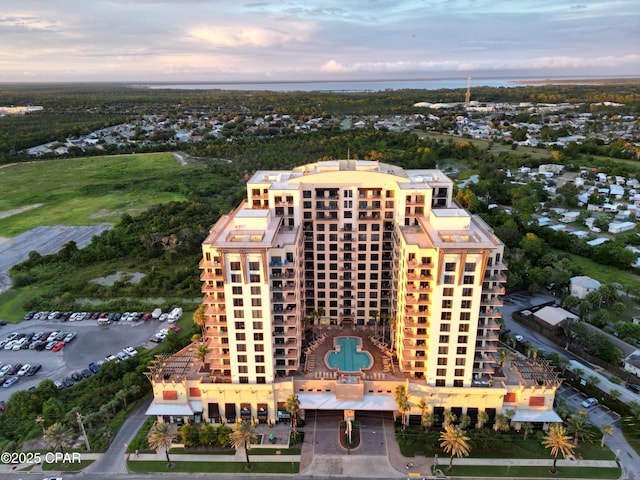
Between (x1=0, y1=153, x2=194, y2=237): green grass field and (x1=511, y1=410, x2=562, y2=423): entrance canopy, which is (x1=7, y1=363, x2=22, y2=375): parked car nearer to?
(x1=511, y1=410, x2=562, y2=423): entrance canopy

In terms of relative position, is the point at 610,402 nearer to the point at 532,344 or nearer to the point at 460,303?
the point at 532,344

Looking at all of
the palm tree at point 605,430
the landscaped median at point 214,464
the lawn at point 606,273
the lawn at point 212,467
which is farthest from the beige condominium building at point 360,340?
the lawn at point 606,273

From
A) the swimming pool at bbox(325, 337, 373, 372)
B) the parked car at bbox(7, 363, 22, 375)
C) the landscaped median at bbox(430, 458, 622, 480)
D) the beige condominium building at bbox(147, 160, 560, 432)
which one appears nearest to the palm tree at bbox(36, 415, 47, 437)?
the beige condominium building at bbox(147, 160, 560, 432)

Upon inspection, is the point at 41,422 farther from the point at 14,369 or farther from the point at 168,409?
the point at 14,369

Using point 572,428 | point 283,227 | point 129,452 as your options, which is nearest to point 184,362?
point 129,452

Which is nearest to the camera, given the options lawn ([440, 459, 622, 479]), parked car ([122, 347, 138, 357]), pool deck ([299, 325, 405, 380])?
lawn ([440, 459, 622, 479])

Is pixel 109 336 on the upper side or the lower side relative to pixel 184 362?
lower

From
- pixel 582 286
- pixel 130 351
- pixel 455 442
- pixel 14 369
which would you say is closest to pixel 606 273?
pixel 582 286

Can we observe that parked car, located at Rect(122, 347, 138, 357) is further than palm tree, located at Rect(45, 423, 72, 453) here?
Yes
